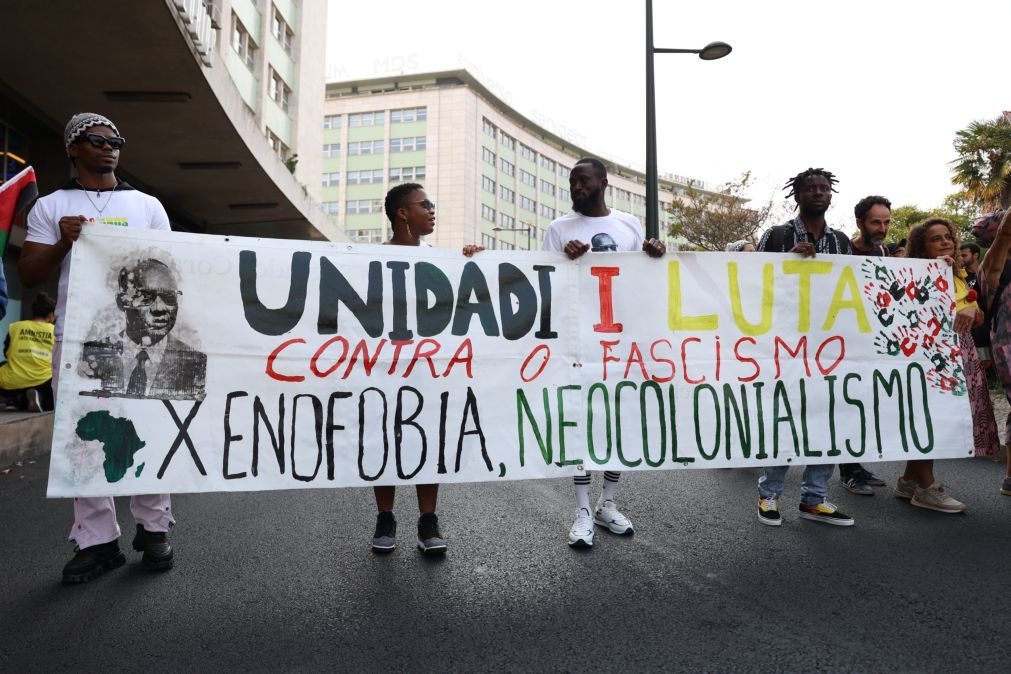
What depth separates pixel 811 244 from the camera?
3836 millimetres

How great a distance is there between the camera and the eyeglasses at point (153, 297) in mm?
3018

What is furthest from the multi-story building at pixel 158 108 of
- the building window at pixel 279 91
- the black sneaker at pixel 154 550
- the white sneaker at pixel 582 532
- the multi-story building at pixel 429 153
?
the multi-story building at pixel 429 153

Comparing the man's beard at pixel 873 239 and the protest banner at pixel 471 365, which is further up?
the man's beard at pixel 873 239

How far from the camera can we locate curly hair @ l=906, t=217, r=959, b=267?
431 centimetres

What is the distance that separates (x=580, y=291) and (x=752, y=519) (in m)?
1.73

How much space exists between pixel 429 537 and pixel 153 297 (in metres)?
1.66

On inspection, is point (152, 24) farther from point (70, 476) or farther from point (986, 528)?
point (986, 528)

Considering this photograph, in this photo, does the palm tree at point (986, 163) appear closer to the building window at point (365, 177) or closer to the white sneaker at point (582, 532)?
the white sneaker at point (582, 532)

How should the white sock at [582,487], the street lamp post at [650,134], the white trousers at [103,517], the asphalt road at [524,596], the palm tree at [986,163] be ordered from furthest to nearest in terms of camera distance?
the palm tree at [986,163] → the street lamp post at [650,134] → the white sock at [582,487] → the white trousers at [103,517] → the asphalt road at [524,596]

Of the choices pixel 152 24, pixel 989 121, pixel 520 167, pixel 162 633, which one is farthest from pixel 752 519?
pixel 520 167

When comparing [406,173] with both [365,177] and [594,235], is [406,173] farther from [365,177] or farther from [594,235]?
[594,235]

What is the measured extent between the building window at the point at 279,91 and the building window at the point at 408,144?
38.8m

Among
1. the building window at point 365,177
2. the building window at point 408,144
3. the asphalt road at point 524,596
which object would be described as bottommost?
→ the asphalt road at point 524,596

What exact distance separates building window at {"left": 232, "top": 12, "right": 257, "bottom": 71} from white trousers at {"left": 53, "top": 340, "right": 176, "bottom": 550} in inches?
818
